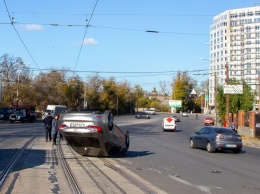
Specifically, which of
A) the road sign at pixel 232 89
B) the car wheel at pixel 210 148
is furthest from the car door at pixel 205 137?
the road sign at pixel 232 89

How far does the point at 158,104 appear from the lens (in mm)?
166000

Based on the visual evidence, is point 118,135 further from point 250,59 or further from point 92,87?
point 250,59

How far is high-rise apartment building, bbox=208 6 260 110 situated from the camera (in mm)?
127562

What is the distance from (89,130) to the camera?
14422 mm

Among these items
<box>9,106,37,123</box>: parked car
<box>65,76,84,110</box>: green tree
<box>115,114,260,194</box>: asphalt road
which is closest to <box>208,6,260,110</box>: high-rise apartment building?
<box>65,76,84,110</box>: green tree

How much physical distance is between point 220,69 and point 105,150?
390ft

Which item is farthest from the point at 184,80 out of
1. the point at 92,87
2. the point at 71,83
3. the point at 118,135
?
the point at 118,135

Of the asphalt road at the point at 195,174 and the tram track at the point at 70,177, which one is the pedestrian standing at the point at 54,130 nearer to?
the asphalt road at the point at 195,174

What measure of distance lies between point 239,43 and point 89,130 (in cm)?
12376

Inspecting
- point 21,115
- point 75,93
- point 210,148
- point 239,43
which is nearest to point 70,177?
point 210,148

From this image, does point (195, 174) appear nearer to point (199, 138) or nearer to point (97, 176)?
point (97, 176)

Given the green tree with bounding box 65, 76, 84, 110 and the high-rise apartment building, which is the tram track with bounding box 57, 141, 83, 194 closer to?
the green tree with bounding box 65, 76, 84, 110

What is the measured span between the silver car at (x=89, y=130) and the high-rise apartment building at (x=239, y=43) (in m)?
115

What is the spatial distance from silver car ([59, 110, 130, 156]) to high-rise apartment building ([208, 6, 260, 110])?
115 meters
